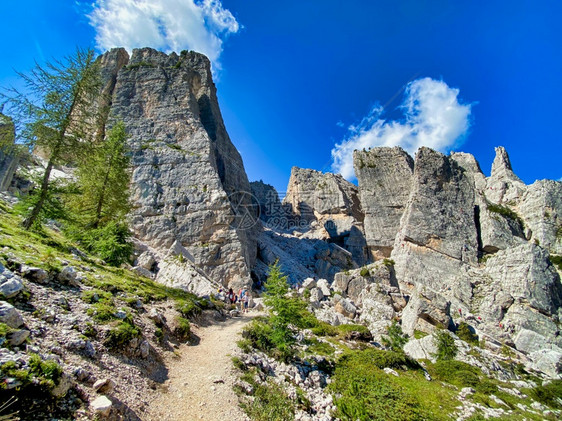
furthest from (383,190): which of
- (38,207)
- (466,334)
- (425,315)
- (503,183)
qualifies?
(38,207)

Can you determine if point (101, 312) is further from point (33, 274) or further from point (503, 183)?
point (503, 183)

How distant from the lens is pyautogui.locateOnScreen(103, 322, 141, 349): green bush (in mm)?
7773

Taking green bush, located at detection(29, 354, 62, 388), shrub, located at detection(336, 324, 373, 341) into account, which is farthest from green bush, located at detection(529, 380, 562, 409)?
green bush, located at detection(29, 354, 62, 388)

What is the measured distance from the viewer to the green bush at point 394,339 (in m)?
22.6

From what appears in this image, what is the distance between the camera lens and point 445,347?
21.6 meters

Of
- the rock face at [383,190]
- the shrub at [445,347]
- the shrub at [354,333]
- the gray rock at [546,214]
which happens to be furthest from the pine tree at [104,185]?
the gray rock at [546,214]

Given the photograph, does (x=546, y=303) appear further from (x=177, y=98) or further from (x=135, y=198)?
(x=177, y=98)

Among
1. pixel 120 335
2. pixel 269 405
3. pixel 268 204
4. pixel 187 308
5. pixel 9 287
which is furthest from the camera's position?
pixel 268 204

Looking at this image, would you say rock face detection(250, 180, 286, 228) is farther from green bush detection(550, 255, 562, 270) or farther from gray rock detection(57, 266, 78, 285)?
gray rock detection(57, 266, 78, 285)

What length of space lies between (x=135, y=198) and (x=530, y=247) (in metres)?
52.1

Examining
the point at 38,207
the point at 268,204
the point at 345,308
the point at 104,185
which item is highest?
the point at 268,204

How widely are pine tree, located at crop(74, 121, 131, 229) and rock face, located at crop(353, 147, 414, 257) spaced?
4489 centimetres

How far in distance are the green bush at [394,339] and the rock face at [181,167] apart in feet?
61.0

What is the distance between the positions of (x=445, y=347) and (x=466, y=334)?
758cm
